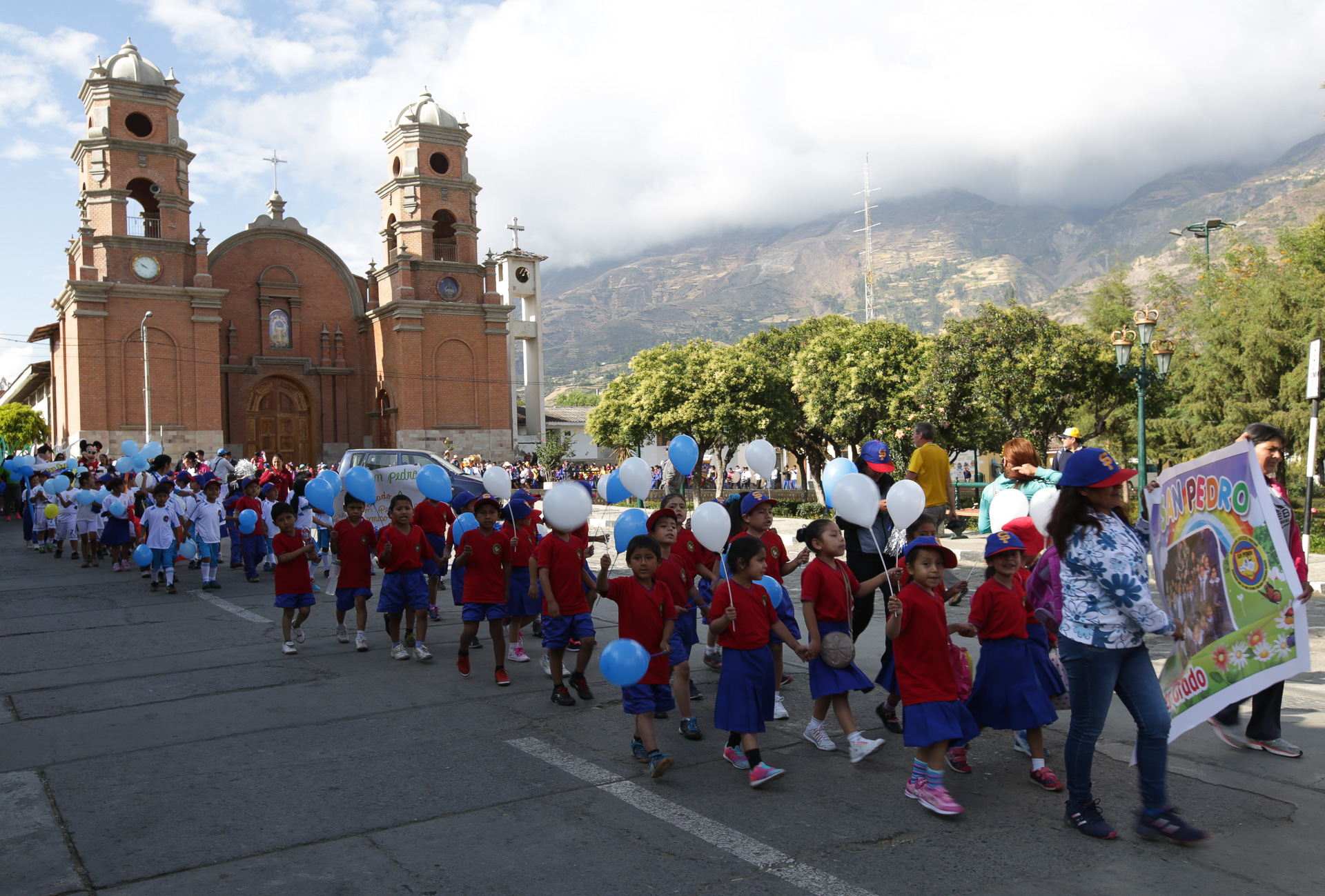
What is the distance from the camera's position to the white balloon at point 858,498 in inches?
225

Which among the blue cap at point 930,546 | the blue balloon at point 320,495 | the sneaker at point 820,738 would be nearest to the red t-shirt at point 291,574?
the blue balloon at point 320,495

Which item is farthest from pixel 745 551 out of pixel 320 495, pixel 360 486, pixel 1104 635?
pixel 320 495

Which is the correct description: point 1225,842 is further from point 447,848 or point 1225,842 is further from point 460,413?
point 460,413

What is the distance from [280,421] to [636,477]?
3727 centimetres

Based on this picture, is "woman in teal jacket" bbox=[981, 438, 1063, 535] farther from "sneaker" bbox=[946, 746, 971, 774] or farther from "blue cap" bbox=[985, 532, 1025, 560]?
"sneaker" bbox=[946, 746, 971, 774]

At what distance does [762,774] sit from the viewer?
4762mm

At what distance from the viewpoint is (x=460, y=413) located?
41.5 m

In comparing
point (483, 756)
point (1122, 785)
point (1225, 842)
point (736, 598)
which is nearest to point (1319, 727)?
point (1122, 785)

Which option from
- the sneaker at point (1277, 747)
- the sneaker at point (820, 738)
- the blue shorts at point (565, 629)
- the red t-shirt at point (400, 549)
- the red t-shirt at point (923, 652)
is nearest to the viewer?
the red t-shirt at point (923, 652)

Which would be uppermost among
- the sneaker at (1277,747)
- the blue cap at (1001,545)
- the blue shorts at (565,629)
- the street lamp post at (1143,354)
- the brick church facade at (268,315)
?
the brick church facade at (268,315)

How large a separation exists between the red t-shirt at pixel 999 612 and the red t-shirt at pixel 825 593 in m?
0.75

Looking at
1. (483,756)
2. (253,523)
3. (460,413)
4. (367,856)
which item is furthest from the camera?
(460,413)

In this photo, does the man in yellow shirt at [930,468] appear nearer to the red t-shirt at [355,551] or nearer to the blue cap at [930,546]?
the blue cap at [930,546]

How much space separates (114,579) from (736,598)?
11.8 meters
